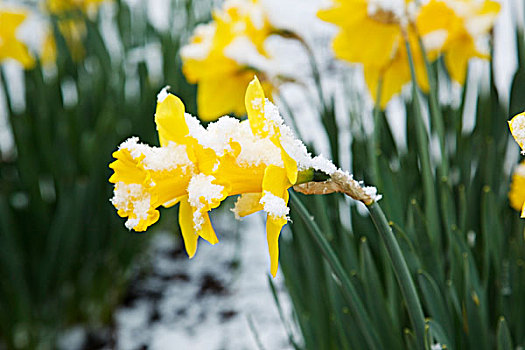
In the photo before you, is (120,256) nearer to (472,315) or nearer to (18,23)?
(18,23)

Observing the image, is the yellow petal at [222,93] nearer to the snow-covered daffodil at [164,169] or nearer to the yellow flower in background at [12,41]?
the snow-covered daffodil at [164,169]

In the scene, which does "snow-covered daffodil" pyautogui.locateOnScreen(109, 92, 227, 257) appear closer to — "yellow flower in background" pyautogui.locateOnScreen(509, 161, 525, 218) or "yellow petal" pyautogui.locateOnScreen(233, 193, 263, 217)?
"yellow petal" pyautogui.locateOnScreen(233, 193, 263, 217)

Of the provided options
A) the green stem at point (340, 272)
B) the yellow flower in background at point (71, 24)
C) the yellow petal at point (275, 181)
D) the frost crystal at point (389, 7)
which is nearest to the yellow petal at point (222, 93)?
the frost crystal at point (389, 7)

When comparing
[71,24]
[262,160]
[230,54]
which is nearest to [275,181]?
[262,160]

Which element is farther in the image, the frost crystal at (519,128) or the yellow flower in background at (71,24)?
the yellow flower in background at (71,24)

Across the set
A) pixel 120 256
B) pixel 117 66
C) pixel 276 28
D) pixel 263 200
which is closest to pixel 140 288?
pixel 120 256

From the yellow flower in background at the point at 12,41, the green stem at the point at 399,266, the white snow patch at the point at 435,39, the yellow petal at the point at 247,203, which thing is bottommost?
the green stem at the point at 399,266
